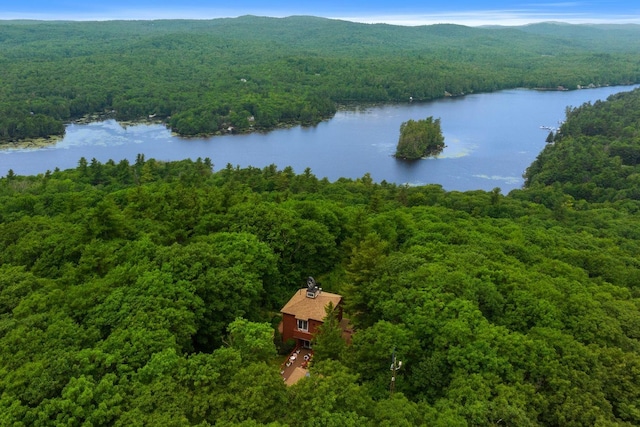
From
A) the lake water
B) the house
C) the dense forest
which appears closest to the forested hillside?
the house

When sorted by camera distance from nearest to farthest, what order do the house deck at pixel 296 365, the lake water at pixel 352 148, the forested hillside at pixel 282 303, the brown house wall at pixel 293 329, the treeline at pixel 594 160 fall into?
1. the forested hillside at pixel 282 303
2. the house deck at pixel 296 365
3. the brown house wall at pixel 293 329
4. the treeline at pixel 594 160
5. the lake water at pixel 352 148

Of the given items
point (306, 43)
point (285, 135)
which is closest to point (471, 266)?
point (285, 135)

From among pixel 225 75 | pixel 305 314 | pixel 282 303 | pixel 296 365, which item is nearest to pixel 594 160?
pixel 282 303

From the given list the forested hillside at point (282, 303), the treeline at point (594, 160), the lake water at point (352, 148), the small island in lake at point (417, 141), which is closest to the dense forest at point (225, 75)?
the lake water at point (352, 148)

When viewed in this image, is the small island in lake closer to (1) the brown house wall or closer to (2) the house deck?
(1) the brown house wall

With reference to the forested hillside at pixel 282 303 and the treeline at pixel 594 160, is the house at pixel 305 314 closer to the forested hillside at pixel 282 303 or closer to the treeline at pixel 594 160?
the forested hillside at pixel 282 303

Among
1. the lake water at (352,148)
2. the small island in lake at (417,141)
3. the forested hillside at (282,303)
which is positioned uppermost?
the forested hillside at (282,303)
